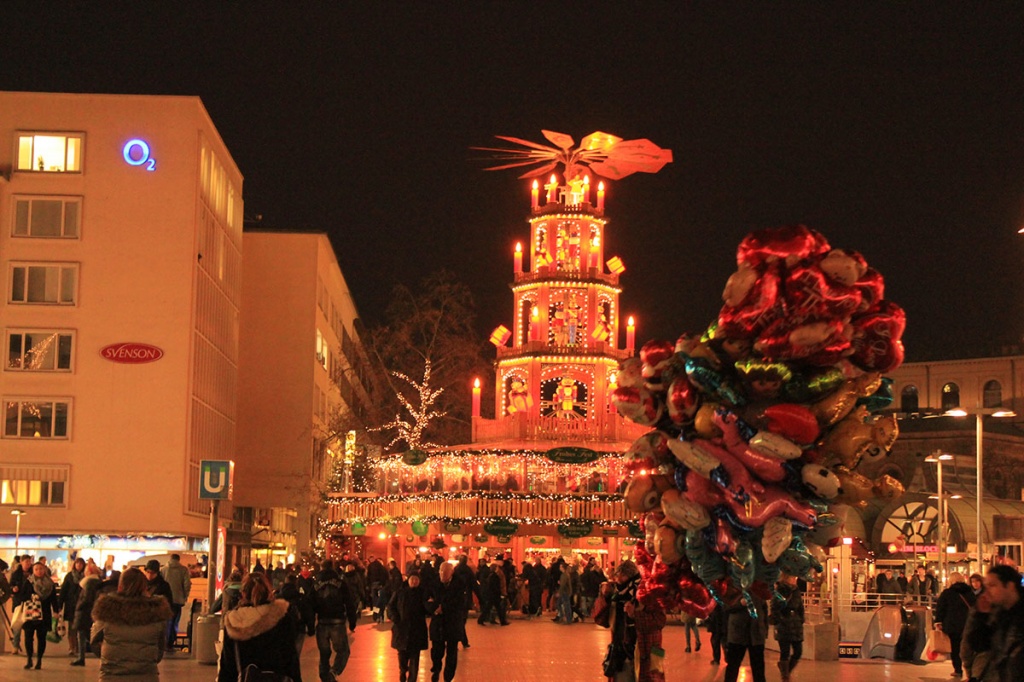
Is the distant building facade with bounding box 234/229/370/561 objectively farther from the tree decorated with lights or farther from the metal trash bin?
the metal trash bin

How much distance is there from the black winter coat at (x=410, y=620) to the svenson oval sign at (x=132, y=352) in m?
35.3

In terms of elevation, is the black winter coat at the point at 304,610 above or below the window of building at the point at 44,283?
below

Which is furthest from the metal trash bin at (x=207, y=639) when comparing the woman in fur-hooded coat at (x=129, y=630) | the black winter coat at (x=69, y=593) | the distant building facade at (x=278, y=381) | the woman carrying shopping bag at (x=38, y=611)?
the distant building facade at (x=278, y=381)

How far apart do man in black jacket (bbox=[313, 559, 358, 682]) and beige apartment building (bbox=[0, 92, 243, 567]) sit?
109 ft

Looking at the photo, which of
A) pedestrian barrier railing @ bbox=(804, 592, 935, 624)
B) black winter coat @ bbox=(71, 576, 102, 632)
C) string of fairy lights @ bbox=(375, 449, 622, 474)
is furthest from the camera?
string of fairy lights @ bbox=(375, 449, 622, 474)

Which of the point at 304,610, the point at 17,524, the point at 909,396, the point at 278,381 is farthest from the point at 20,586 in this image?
the point at 909,396

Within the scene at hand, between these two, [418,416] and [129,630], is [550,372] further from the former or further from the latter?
[129,630]

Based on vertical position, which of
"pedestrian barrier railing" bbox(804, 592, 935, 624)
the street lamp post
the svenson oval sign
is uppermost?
the svenson oval sign

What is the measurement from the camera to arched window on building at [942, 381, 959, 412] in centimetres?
10969

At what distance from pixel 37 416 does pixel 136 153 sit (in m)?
9.22

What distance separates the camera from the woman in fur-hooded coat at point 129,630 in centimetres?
1235

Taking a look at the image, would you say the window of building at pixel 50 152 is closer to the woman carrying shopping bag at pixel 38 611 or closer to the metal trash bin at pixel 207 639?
the woman carrying shopping bag at pixel 38 611

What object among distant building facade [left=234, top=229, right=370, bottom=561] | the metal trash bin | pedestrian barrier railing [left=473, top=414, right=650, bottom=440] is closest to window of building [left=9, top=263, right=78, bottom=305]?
pedestrian barrier railing [left=473, top=414, right=650, bottom=440]

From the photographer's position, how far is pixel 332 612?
20.7m
